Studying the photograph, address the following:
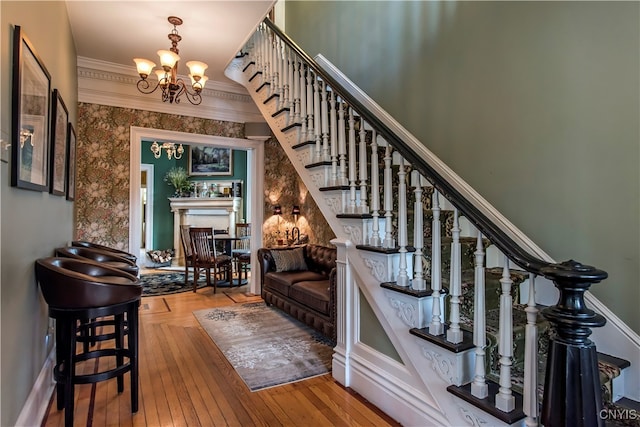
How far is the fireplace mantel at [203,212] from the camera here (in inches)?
336

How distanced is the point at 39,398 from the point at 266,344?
174 centimetres

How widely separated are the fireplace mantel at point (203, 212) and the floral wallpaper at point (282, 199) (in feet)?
10.5

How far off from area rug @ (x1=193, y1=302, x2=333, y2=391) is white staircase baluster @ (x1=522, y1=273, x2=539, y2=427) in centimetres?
163

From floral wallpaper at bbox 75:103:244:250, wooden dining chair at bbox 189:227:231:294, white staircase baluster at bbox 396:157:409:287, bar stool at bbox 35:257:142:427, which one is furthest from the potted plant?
white staircase baluster at bbox 396:157:409:287

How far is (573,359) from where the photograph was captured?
1170 mm

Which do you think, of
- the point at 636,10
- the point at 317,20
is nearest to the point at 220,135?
the point at 317,20

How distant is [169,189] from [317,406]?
821 centimetres

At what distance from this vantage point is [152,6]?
300cm

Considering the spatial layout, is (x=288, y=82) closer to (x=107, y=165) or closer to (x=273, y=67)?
(x=273, y=67)

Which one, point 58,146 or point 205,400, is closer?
point 205,400

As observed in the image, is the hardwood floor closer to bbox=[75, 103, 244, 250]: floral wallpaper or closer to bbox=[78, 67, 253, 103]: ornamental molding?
bbox=[75, 103, 244, 250]: floral wallpaper

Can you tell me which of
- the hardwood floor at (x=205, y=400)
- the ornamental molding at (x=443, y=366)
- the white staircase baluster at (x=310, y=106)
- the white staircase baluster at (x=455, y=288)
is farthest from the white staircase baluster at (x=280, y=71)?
the ornamental molding at (x=443, y=366)

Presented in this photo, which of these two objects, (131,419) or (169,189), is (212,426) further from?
(169,189)

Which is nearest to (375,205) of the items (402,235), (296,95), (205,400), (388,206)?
(388,206)
